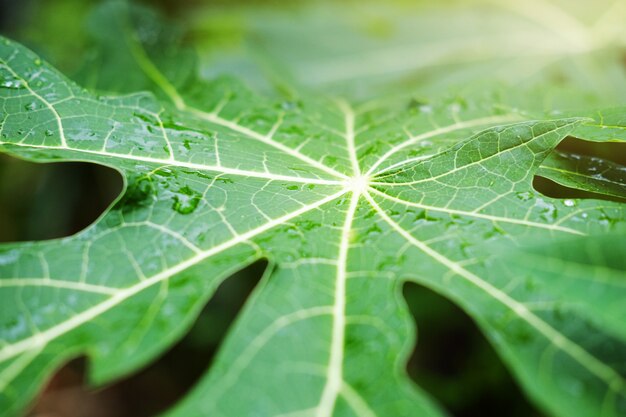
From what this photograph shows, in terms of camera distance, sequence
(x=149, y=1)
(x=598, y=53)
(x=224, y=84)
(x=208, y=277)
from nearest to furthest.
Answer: (x=208, y=277) → (x=224, y=84) → (x=598, y=53) → (x=149, y=1)

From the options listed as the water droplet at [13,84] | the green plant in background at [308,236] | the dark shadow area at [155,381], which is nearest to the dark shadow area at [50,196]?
the dark shadow area at [155,381]

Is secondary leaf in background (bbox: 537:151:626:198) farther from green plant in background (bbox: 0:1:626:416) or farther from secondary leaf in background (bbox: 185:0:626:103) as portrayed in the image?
secondary leaf in background (bbox: 185:0:626:103)

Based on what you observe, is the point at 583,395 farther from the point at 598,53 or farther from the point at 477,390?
the point at 598,53

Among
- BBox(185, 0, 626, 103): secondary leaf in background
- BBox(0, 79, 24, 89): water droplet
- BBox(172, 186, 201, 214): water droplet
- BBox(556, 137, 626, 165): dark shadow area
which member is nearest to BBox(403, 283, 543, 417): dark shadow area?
BBox(556, 137, 626, 165): dark shadow area

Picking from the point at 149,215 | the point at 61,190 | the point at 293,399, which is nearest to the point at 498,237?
the point at 293,399

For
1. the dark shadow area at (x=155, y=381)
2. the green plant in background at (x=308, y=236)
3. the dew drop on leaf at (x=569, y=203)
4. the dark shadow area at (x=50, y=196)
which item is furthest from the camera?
the dark shadow area at (x=50, y=196)

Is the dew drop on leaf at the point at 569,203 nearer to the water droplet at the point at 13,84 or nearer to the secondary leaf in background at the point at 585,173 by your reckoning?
the secondary leaf in background at the point at 585,173
